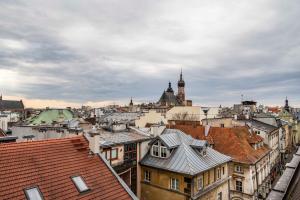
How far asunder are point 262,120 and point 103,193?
50.6m

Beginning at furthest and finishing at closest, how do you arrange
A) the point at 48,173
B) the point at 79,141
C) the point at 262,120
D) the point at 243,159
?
1. the point at 262,120
2. the point at 243,159
3. the point at 79,141
4. the point at 48,173

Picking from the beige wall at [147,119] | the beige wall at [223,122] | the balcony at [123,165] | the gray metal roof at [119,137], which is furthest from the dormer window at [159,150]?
the beige wall at [223,122]

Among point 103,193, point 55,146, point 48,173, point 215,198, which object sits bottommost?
point 215,198

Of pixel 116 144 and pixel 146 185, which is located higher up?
pixel 116 144

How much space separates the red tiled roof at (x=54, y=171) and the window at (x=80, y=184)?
8.2 inches

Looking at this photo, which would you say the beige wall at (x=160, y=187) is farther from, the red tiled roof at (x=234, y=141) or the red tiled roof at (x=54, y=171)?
the red tiled roof at (x=234, y=141)

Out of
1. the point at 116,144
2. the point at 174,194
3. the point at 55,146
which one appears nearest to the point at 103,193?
the point at 55,146

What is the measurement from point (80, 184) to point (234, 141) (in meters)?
25.8

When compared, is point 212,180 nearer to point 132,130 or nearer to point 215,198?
point 215,198

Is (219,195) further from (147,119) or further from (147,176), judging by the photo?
(147,119)

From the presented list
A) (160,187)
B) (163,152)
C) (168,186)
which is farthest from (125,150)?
(168,186)

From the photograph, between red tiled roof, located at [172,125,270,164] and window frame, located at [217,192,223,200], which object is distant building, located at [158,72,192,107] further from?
window frame, located at [217,192,223,200]

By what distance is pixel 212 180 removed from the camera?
25844mm

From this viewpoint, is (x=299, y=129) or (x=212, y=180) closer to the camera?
(x=212, y=180)
